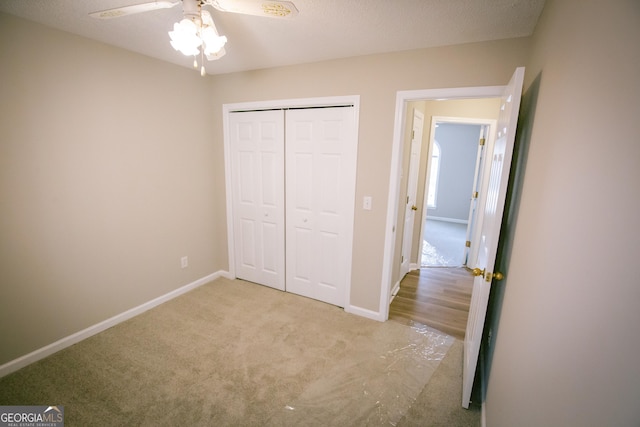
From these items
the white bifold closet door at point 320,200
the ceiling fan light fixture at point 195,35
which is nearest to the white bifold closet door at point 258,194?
the white bifold closet door at point 320,200

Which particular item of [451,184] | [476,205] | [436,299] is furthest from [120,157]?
[451,184]

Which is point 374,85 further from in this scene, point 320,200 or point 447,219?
point 447,219

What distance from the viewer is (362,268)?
8.78ft

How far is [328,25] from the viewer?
70.4 inches

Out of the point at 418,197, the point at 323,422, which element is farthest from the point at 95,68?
the point at 418,197

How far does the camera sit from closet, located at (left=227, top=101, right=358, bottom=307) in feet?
8.65

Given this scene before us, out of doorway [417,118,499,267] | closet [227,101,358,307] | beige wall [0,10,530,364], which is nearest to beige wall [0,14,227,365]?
beige wall [0,10,530,364]

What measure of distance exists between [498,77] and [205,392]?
2.94m

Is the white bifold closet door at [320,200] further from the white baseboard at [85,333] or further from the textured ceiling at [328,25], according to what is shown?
the white baseboard at [85,333]

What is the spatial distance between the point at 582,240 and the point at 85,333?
3.26 meters

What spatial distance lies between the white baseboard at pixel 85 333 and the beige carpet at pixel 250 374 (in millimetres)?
54

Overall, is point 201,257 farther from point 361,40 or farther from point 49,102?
point 361,40

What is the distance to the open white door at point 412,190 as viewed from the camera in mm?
3117

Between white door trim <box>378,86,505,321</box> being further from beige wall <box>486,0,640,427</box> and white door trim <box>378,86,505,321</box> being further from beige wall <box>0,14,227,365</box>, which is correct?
beige wall <box>0,14,227,365</box>
